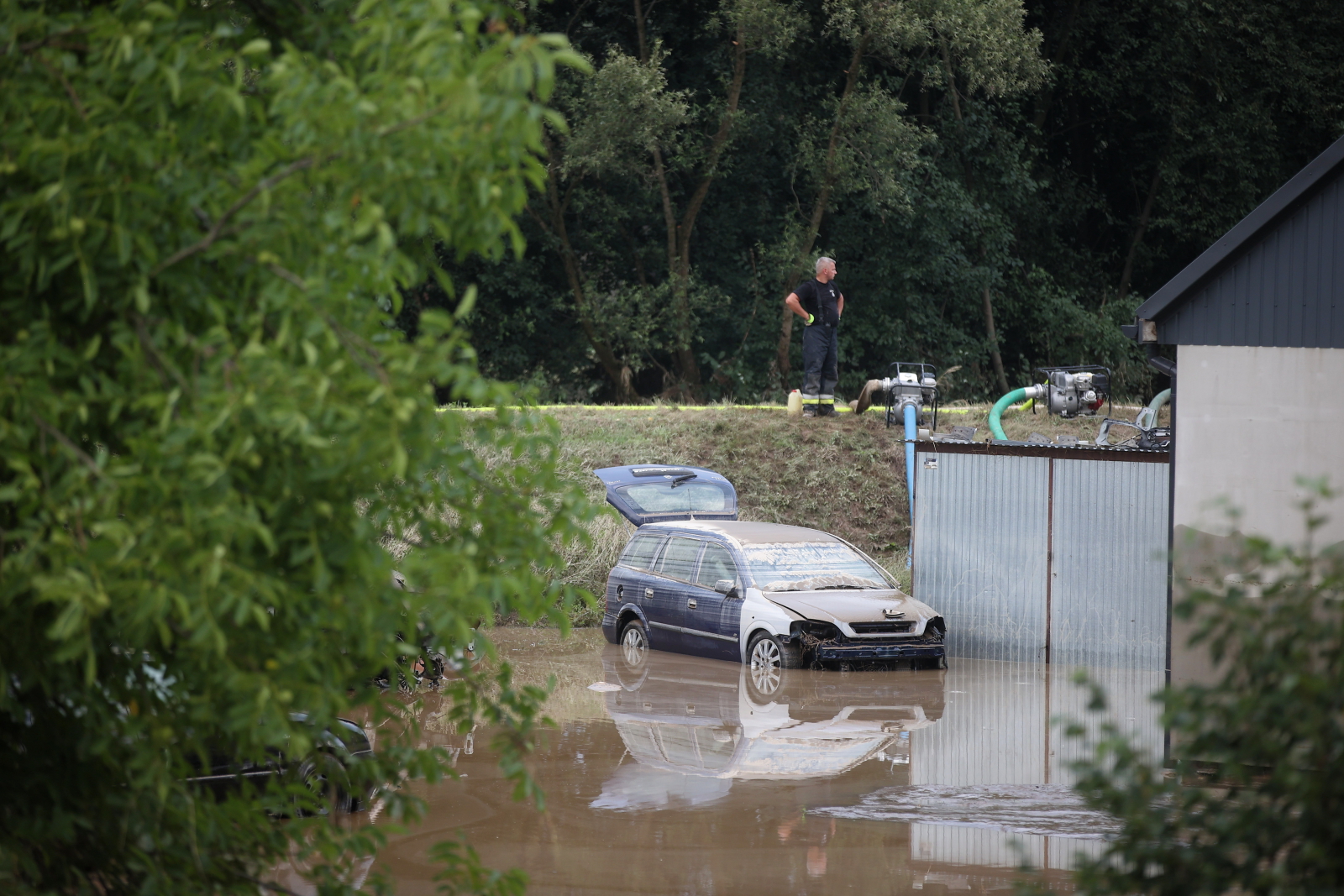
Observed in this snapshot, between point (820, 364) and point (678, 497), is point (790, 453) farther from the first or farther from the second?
point (678, 497)

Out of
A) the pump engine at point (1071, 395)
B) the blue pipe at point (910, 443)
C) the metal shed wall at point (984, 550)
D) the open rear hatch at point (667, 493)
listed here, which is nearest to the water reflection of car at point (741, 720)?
the metal shed wall at point (984, 550)

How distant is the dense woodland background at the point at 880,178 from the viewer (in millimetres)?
31094

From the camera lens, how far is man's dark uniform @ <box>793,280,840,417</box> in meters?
23.3

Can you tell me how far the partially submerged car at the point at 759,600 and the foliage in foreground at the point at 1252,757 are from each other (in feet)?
36.4

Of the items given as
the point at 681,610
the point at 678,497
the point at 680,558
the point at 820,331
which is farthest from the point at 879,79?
the point at 681,610

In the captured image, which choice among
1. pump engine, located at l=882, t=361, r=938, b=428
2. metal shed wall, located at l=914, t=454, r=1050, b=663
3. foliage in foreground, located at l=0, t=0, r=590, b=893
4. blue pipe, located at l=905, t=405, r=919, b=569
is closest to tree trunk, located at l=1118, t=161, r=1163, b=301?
pump engine, located at l=882, t=361, r=938, b=428

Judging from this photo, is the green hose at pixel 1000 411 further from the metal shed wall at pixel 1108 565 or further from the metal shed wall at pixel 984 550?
the metal shed wall at pixel 1108 565

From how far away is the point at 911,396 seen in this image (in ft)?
77.2

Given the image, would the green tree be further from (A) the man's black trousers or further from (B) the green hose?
(B) the green hose

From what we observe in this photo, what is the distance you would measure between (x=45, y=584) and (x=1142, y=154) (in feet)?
134

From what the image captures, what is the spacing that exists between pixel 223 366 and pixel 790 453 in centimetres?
2056

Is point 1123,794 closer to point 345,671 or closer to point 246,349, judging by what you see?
point 345,671

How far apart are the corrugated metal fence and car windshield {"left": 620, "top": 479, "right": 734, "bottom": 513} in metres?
2.72

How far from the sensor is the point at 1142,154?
132 ft
